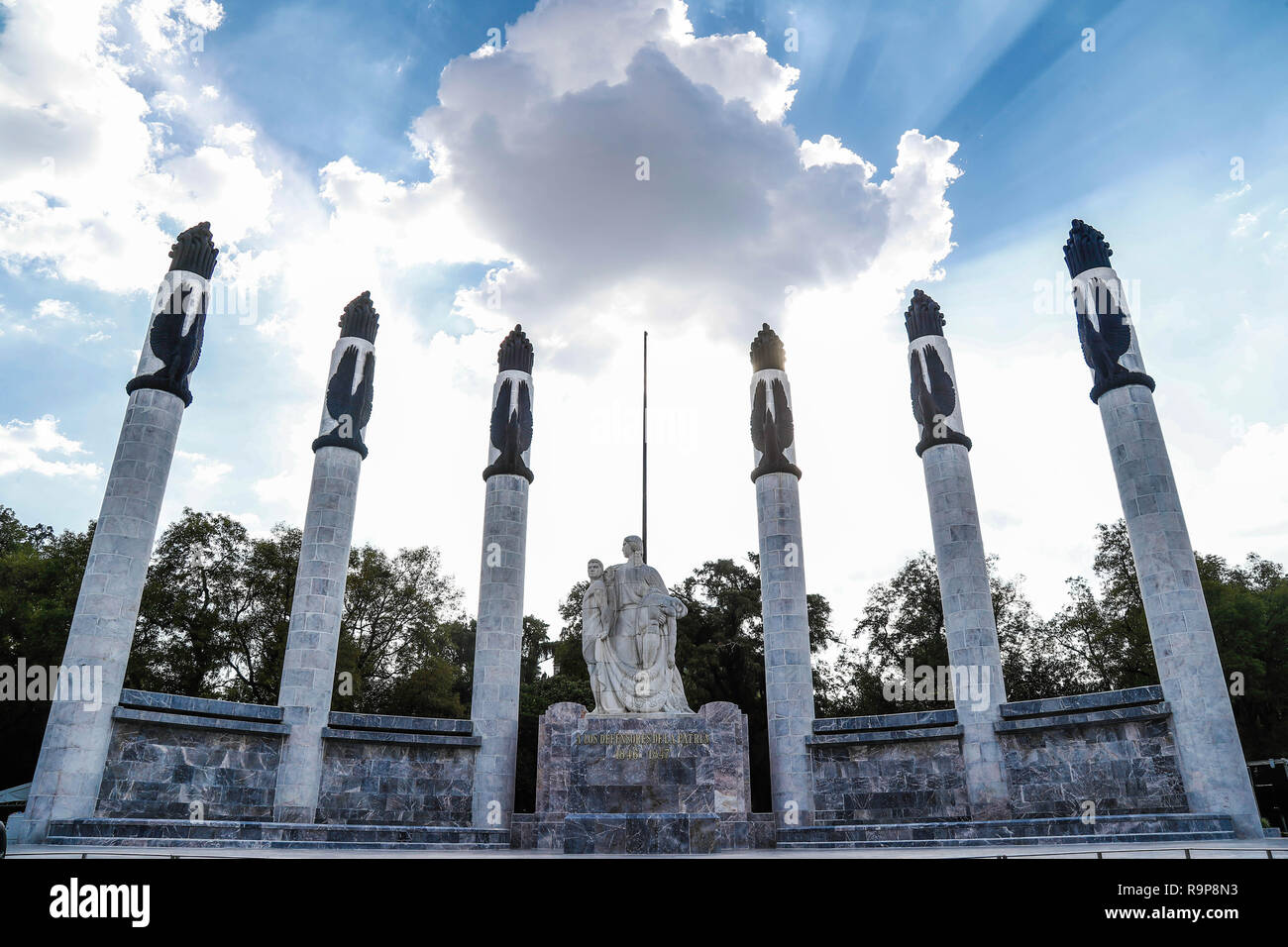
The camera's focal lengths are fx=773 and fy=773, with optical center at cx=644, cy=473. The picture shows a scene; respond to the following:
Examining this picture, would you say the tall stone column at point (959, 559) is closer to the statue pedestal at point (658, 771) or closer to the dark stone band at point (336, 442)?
the statue pedestal at point (658, 771)

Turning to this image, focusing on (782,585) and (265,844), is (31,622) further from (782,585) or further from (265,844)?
(782,585)

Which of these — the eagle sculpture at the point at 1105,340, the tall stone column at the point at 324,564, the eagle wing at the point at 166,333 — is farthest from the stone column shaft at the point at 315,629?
the eagle sculpture at the point at 1105,340

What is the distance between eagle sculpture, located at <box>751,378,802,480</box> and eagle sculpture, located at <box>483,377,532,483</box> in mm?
5935

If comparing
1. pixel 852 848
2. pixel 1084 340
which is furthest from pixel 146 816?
pixel 1084 340

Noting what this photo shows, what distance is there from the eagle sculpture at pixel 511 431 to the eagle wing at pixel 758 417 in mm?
5890

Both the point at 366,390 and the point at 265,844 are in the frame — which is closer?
the point at 265,844

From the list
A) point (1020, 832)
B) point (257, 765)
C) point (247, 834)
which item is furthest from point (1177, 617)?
point (257, 765)

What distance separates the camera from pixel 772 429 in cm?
1992

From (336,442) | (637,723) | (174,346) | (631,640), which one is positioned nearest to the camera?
(637,723)

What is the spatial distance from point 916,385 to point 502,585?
1124cm
